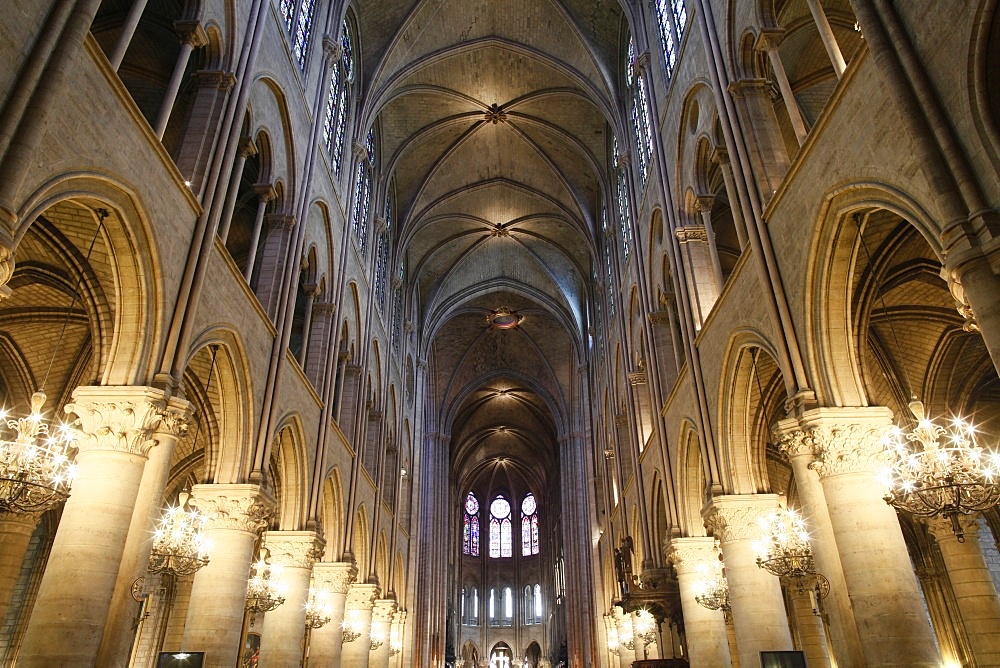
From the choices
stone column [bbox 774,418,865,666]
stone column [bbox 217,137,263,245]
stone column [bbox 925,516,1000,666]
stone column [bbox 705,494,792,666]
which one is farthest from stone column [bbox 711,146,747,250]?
stone column [bbox 217,137,263,245]

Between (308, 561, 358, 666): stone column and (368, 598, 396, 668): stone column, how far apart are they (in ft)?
19.4

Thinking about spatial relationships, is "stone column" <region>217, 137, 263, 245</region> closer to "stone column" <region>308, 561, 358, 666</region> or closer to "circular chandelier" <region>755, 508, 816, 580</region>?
A: "stone column" <region>308, 561, 358, 666</region>

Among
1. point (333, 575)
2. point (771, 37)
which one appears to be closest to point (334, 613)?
point (333, 575)

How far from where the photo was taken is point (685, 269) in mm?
14031

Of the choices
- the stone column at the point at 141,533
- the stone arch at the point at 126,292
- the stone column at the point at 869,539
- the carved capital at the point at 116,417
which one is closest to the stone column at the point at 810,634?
the stone column at the point at 869,539

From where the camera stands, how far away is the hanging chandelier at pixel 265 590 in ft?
42.9

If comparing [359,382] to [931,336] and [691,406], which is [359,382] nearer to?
[691,406]

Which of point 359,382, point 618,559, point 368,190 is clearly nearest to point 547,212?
point 368,190

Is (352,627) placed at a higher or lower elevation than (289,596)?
higher

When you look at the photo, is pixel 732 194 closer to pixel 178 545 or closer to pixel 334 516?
pixel 178 545

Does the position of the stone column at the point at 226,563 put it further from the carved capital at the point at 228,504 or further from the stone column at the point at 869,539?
the stone column at the point at 869,539

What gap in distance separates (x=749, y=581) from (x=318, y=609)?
30.4 ft

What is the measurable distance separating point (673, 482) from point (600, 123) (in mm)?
13865

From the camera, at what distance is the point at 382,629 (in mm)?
22594
